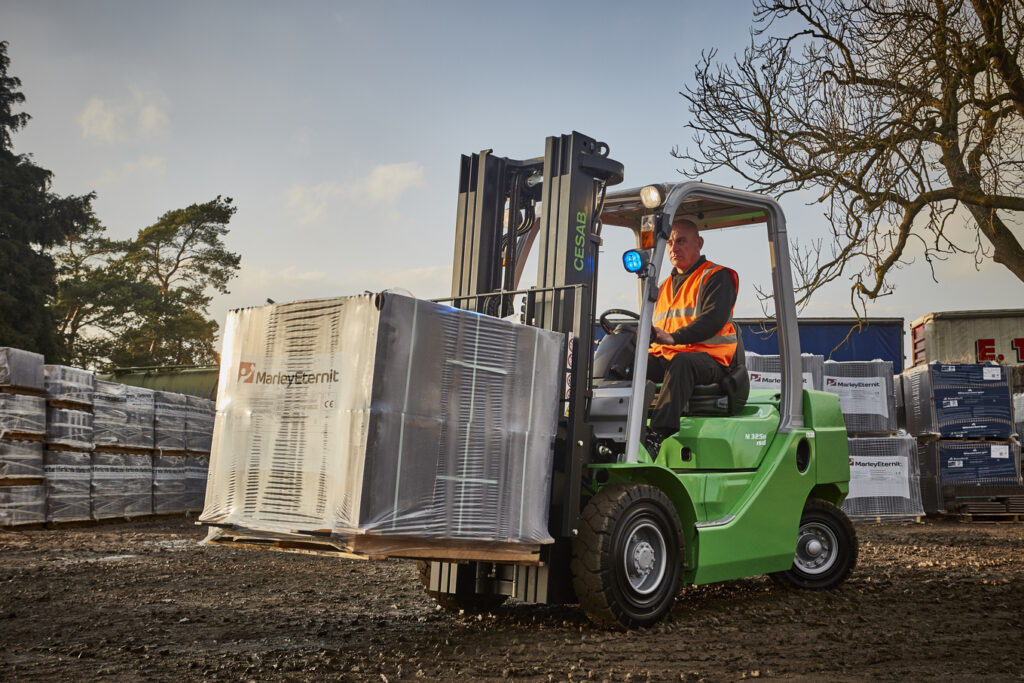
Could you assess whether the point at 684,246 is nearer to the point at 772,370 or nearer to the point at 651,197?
the point at 651,197

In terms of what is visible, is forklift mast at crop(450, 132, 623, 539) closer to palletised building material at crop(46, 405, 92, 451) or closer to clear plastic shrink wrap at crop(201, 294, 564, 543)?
clear plastic shrink wrap at crop(201, 294, 564, 543)

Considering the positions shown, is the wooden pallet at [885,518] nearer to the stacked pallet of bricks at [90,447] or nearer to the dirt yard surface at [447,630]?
the dirt yard surface at [447,630]

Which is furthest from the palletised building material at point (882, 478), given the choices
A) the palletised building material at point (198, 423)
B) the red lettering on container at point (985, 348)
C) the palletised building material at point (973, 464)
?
the palletised building material at point (198, 423)

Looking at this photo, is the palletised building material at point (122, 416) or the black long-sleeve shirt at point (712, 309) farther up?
the black long-sleeve shirt at point (712, 309)

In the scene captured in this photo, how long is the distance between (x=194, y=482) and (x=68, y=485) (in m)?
2.42

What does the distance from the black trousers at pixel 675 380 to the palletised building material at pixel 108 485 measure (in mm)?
9258

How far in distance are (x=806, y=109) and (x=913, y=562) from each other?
5.45 meters

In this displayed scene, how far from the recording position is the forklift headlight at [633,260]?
15.8ft

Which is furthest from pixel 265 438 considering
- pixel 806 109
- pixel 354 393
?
pixel 806 109

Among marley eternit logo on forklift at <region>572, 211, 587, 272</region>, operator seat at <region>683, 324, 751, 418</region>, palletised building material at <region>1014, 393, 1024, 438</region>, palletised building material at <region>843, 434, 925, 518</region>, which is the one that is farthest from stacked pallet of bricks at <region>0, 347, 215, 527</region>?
palletised building material at <region>1014, 393, 1024, 438</region>

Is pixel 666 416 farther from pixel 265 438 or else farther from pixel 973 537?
pixel 973 537

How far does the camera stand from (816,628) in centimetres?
489

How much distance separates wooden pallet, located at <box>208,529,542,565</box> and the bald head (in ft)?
7.21

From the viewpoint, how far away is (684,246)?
568cm
